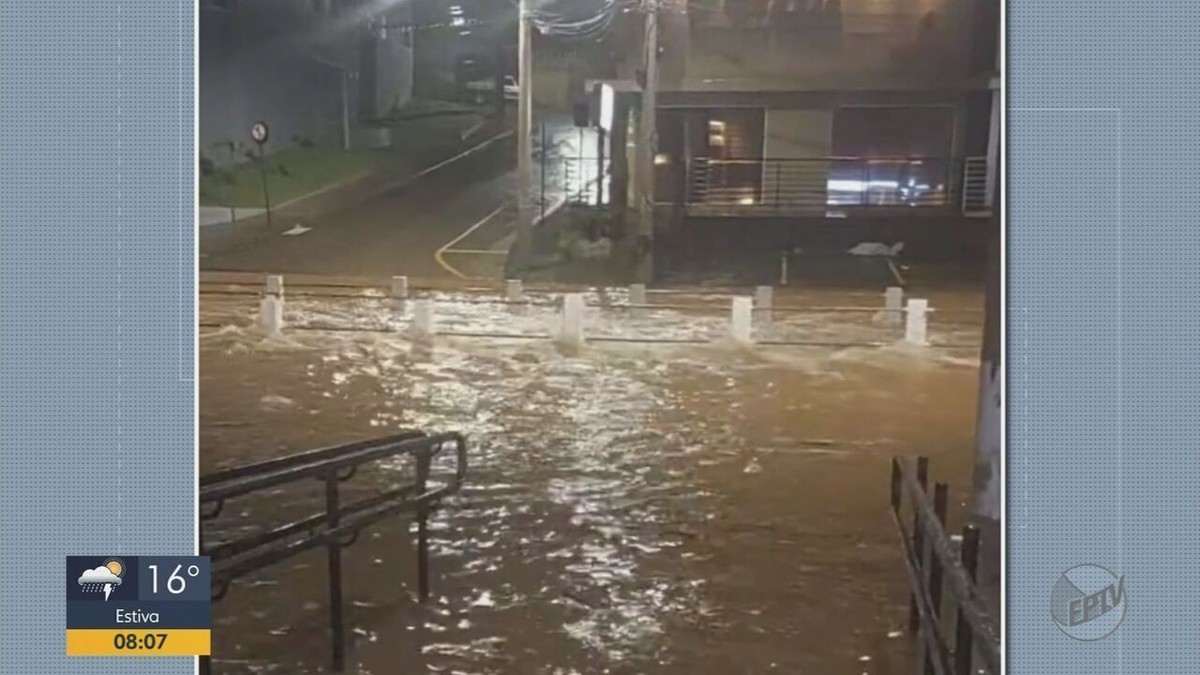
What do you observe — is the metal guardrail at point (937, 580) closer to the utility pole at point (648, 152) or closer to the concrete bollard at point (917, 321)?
the concrete bollard at point (917, 321)

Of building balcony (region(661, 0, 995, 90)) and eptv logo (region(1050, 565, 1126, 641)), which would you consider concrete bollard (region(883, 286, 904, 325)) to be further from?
eptv logo (region(1050, 565, 1126, 641))

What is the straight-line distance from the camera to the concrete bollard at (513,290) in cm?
328

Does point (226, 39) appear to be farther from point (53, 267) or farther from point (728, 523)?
point (728, 523)

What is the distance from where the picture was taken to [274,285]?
2344 millimetres

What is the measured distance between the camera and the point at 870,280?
9.80 ft

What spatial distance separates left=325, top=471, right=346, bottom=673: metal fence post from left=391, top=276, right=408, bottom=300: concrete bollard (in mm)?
916

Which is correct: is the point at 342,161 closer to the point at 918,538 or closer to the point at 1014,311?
the point at 918,538

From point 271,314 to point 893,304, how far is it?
5.21 feet

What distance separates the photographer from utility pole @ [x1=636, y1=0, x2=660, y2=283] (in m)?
2.84

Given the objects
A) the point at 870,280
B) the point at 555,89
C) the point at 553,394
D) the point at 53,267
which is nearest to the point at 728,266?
the point at 870,280

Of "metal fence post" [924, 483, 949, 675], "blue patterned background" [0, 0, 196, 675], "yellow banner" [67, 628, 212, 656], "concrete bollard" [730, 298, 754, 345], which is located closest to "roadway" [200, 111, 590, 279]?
"concrete bollard" [730, 298, 754, 345]

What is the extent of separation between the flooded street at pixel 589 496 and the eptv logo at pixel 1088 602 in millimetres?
410

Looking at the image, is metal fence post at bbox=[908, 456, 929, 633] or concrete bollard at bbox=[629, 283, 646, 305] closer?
metal fence post at bbox=[908, 456, 929, 633]
